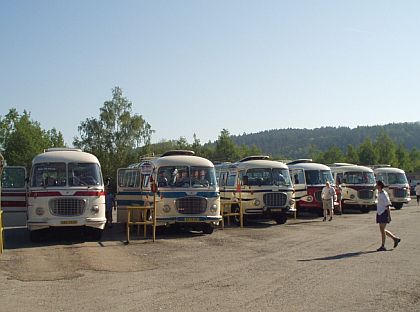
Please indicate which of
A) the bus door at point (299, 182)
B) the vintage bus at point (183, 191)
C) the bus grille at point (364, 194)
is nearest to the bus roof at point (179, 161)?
the vintage bus at point (183, 191)

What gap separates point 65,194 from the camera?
700 inches

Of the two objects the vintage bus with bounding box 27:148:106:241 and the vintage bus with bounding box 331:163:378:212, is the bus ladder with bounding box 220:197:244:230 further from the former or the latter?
the vintage bus with bounding box 331:163:378:212

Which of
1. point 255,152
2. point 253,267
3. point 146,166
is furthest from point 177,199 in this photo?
point 255,152

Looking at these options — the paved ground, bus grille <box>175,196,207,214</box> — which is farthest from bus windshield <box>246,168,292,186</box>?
bus grille <box>175,196,207,214</box>

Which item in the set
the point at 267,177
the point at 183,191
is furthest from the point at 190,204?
Result: the point at 267,177

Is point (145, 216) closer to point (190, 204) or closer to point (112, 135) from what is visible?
point (190, 204)

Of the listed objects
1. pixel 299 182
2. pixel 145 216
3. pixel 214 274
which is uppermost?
pixel 299 182

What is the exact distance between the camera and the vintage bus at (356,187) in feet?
106

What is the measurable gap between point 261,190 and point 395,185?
49.5ft

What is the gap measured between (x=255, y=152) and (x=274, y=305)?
87.4 m

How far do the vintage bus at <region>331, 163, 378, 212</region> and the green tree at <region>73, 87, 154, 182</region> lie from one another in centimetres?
3831

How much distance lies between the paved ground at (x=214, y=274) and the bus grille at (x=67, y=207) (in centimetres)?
97

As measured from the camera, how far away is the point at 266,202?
24.1 metres

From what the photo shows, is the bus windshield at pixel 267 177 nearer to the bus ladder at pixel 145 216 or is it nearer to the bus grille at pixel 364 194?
the bus ladder at pixel 145 216
